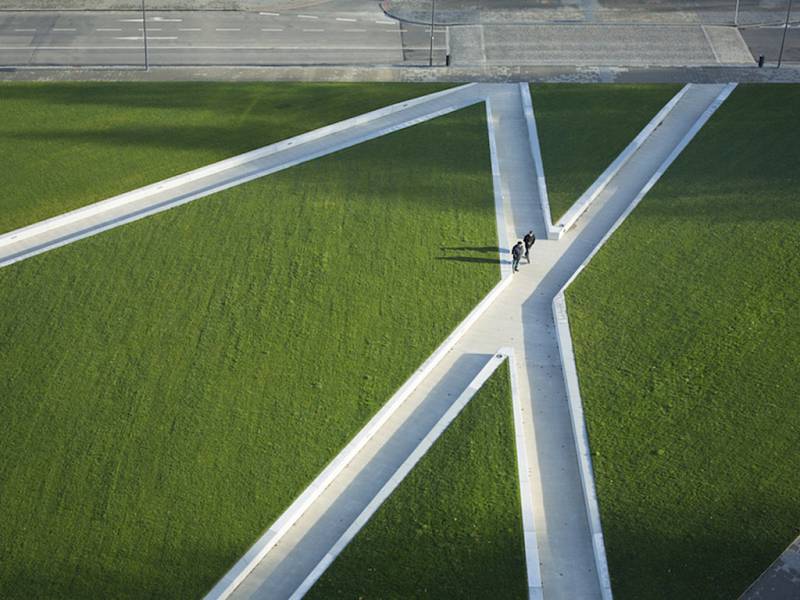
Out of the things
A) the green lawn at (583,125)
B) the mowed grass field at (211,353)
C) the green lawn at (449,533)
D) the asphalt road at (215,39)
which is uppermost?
the green lawn at (449,533)

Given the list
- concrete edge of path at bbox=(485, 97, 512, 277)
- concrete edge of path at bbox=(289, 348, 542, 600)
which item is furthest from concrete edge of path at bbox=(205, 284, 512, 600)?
concrete edge of path at bbox=(485, 97, 512, 277)

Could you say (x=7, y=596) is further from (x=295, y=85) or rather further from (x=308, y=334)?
(x=295, y=85)

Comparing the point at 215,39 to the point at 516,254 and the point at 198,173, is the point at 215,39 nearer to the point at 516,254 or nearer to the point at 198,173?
the point at 198,173

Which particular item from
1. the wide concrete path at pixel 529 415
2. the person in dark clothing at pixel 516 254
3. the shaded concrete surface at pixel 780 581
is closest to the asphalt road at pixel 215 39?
the wide concrete path at pixel 529 415

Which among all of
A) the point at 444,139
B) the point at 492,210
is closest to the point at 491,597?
the point at 492,210

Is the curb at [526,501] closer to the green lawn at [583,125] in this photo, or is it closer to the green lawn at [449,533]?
the green lawn at [449,533]

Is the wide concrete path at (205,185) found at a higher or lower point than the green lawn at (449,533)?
lower
